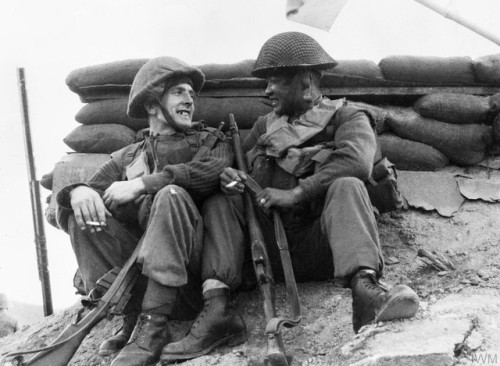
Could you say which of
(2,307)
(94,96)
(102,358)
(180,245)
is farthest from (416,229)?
(2,307)

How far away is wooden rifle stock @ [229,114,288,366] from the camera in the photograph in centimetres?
310

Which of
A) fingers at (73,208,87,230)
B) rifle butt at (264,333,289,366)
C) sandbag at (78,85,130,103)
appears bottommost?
rifle butt at (264,333,289,366)

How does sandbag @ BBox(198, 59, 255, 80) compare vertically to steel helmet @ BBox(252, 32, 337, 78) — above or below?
below

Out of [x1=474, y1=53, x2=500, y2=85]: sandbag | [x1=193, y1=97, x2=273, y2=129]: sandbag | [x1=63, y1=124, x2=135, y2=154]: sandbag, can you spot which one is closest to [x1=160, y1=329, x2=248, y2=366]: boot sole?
[x1=193, y1=97, x2=273, y2=129]: sandbag

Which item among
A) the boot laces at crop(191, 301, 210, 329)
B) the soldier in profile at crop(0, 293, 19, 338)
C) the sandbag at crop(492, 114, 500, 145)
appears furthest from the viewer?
the soldier in profile at crop(0, 293, 19, 338)

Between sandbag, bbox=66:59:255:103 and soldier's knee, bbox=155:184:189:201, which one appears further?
sandbag, bbox=66:59:255:103

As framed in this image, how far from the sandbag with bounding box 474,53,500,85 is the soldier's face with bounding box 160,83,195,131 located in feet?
6.72

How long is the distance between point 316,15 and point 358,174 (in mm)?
2242

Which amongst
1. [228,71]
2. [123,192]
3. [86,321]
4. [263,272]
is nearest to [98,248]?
[123,192]

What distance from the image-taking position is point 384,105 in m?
5.12

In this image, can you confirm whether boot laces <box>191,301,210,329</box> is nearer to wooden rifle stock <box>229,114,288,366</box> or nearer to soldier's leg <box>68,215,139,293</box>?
wooden rifle stock <box>229,114,288,366</box>

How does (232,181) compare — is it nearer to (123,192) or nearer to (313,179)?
(313,179)

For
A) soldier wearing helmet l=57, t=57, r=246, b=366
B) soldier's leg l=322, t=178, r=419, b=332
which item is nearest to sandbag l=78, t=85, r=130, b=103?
soldier wearing helmet l=57, t=57, r=246, b=366

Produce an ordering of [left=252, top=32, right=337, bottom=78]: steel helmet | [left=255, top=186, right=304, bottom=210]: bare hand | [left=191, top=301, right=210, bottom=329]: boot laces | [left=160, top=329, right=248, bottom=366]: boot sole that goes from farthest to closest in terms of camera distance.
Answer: [left=252, top=32, right=337, bottom=78]: steel helmet
[left=255, top=186, right=304, bottom=210]: bare hand
[left=191, top=301, right=210, bottom=329]: boot laces
[left=160, top=329, right=248, bottom=366]: boot sole
